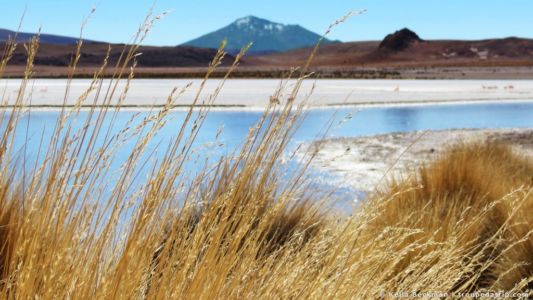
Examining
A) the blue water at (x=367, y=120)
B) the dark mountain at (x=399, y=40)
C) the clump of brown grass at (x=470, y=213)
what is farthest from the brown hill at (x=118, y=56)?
the clump of brown grass at (x=470, y=213)

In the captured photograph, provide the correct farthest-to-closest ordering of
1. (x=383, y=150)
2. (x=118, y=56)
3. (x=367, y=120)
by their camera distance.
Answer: (x=118, y=56), (x=367, y=120), (x=383, y=150)

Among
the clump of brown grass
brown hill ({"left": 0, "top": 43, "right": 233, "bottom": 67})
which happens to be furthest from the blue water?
brown hill ({"left": 0, "top": 43, "right": 233, "bottom": 67})

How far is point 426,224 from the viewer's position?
3.23 meters

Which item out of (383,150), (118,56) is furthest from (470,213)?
(118,56)

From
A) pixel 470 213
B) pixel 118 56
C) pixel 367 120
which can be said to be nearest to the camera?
pixel 470 213

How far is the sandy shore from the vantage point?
7484mm

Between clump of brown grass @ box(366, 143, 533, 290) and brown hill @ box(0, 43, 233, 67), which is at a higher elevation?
clump of brown grass @ box(366, 143, 533, 290)

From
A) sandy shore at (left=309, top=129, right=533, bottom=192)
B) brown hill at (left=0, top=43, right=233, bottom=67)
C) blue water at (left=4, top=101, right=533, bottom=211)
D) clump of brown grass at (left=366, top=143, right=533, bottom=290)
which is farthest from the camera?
brown hill at (left=0, top=43, right=233, bottom=67)

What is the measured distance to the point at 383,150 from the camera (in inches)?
370

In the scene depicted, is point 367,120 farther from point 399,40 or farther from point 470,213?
point 399,40

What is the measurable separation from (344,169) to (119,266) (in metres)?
6.47

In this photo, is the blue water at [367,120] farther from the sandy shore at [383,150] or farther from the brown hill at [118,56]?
the brown hill at [118,56]

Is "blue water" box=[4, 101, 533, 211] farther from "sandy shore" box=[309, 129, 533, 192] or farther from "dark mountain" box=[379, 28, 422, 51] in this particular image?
"dark mountain" box=[379, 28, 422, 51]

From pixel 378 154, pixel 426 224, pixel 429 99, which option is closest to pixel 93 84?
pixel 426 224
